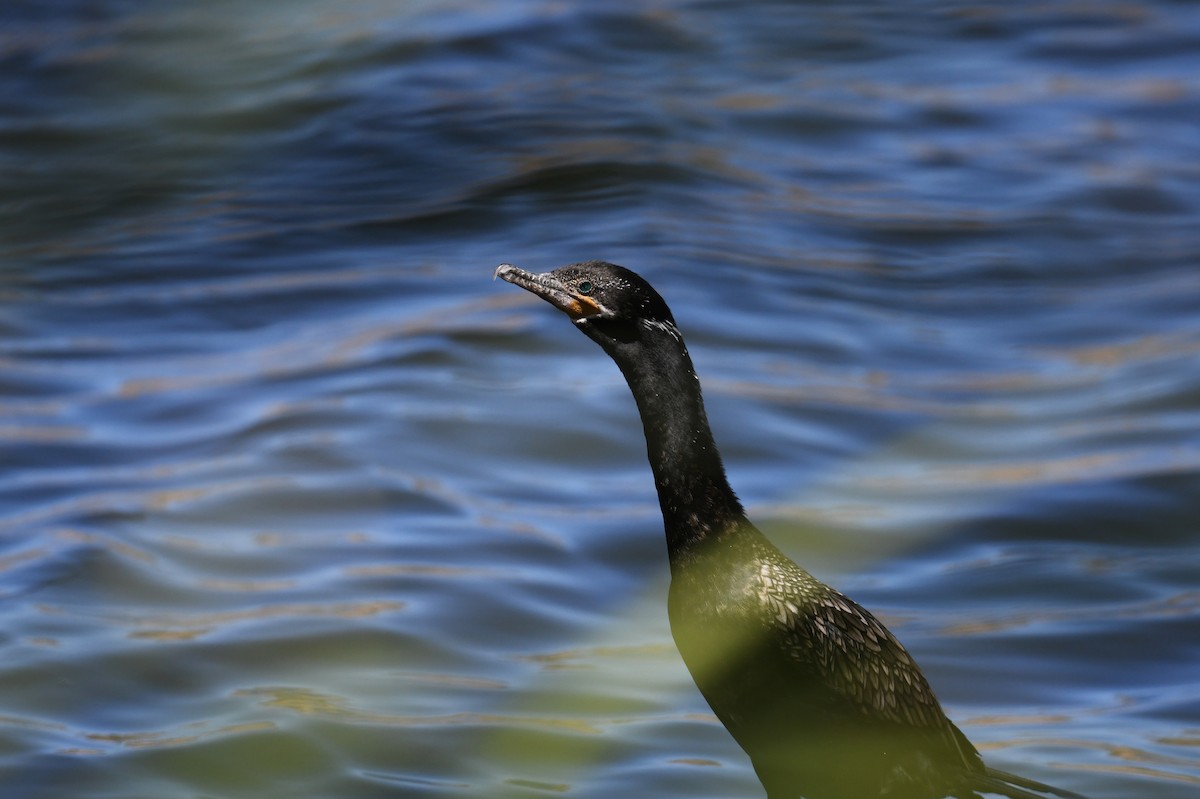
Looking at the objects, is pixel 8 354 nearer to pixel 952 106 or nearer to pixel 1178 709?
pixel 1178 709

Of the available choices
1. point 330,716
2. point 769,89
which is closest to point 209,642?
point 330,716

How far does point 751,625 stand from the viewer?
4.76 m

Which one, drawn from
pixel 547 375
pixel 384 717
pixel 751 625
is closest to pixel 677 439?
pixel 751 625

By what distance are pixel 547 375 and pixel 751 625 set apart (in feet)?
14.7

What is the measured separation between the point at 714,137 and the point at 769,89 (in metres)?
0.96

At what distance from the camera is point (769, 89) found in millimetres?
13242

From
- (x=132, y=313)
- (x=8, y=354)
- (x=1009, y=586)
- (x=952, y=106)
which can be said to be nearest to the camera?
(x=1009, y=586)

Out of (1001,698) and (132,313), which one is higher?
(132,313)

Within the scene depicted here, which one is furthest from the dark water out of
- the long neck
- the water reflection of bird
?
the long neck

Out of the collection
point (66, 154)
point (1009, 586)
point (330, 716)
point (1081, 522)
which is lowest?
point (330, 716)

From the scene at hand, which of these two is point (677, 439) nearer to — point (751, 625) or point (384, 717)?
point (751, 625)

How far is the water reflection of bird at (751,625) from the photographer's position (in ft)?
15.6

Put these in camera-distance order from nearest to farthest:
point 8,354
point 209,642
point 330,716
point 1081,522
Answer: point 330,716
point 209,642
point 1081,522
point 8,354

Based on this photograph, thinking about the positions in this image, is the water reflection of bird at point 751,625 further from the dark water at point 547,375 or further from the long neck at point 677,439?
the dark water at point 547,375
